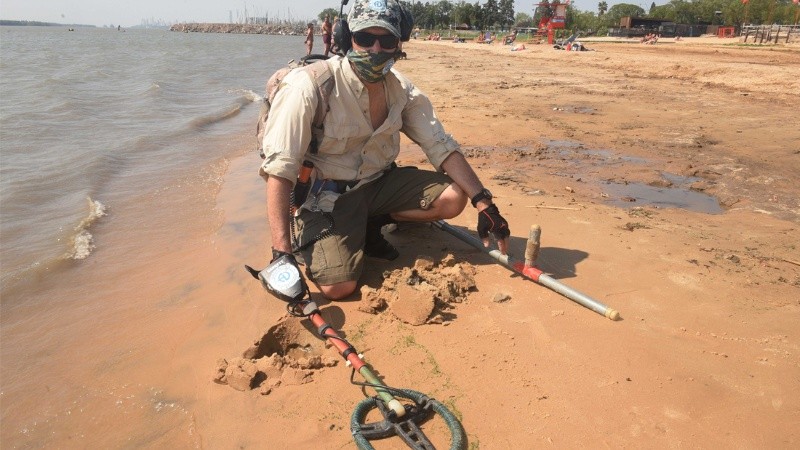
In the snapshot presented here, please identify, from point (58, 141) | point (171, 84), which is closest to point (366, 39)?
point (58, 141)

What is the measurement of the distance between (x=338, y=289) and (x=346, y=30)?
1.47 m

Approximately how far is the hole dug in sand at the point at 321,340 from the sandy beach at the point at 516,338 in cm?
1

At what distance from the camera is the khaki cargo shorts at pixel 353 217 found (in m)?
3.11

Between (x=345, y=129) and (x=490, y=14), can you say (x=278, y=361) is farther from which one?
(x=490, y=14)

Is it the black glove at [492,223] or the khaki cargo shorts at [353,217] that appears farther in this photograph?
the black glove at [492,223]

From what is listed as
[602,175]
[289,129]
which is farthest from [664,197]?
[289,129]

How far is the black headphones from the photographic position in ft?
10.2

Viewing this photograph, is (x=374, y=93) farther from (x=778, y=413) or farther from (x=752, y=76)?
(x=752, y=76)

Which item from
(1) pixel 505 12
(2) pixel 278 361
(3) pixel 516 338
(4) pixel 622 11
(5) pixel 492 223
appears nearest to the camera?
(2) pixel 278 361

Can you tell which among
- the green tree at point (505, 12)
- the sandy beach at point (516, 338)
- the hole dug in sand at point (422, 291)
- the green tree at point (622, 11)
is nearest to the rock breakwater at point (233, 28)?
the green tree at point (505, 12)

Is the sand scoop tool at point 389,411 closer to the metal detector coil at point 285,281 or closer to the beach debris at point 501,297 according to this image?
the metal detector coil at point 285,281

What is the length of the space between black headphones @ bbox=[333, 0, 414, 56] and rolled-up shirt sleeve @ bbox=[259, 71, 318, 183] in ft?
1.11

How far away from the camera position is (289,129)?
2895 mm

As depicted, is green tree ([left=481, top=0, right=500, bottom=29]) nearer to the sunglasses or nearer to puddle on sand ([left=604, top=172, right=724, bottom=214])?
puddle on sand ([left=604, top=172, right=724, bottom=214])
